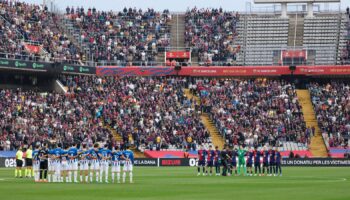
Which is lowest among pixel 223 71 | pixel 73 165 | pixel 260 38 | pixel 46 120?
pixel 46 120

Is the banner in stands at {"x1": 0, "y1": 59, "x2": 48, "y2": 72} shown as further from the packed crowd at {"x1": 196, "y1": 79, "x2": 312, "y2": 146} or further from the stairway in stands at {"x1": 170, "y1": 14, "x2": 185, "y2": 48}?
the stairway in stands at {"x1": 170, "y1": 14, "x2": 185, "y2": 48}

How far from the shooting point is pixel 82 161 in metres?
43.9

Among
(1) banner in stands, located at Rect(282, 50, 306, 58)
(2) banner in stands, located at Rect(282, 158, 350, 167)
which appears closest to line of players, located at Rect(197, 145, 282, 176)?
(2) banner in stands, located at Rect(282, 158, 350, 167)

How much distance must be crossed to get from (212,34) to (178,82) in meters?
9.99

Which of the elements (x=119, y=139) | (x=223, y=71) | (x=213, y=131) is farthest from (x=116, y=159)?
(x=223, y=71)

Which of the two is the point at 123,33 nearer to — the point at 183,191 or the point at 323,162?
the point at 323,162

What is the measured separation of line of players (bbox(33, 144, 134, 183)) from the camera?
43.2 metres

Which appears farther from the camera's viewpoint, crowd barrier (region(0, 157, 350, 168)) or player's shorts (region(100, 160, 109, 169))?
crowd barrier (region(0, 157, 350, 168))

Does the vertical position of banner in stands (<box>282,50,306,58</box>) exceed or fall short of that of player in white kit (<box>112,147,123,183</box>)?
it exceeds it

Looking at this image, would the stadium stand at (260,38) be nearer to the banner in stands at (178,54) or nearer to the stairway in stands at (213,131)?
the banner in stands at (178,54)

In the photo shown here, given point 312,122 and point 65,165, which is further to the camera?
point 312,122

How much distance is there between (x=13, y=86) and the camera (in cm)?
8275

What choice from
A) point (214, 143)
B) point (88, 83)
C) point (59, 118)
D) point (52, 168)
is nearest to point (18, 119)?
point (59, 118)

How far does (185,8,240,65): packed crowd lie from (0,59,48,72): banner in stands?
18004 millimetres
